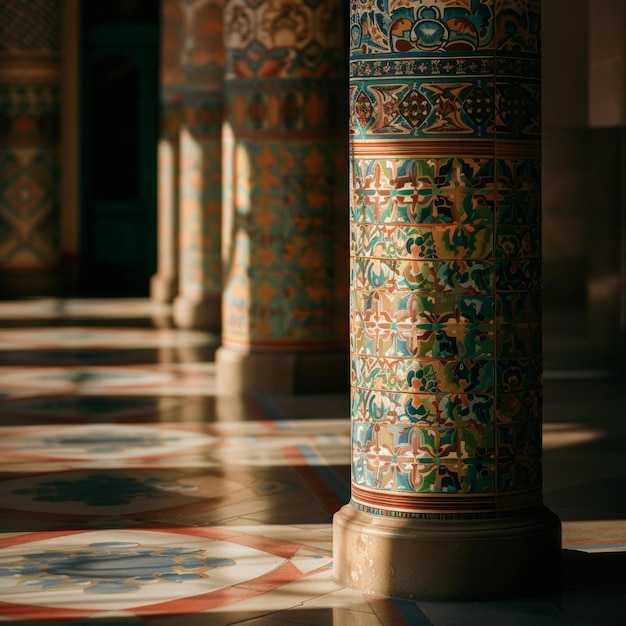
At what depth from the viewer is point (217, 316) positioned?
16.4 meters

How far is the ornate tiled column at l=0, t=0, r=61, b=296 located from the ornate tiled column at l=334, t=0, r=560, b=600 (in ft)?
49.1

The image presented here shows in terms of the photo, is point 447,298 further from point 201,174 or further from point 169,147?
point 169,147

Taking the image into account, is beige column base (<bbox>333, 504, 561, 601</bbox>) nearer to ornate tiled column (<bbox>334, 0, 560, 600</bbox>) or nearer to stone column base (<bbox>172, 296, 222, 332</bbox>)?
ornate tiled column (<bbox>334, 0, 560, 600</bbox>)

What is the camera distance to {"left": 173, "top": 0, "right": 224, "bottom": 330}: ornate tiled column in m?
15.7

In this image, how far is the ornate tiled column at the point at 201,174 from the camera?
1566 centimetres

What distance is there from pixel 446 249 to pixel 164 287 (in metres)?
13.7

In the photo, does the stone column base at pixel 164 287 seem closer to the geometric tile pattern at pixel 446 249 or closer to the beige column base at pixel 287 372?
the beige column base at pixel 287 372

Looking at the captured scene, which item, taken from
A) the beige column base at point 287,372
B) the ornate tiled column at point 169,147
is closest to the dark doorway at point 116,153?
the ornate tiled column at point 169,147

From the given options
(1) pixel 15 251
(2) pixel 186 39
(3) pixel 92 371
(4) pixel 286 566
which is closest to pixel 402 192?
(4) pixel 286 566

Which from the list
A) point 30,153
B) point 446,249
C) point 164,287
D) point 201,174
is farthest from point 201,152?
point 446,249

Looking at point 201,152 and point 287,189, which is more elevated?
point 201,152

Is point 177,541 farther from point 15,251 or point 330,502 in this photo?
point 15,251

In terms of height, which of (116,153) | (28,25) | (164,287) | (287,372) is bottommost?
(287,372)

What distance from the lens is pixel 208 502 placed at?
291 inches
